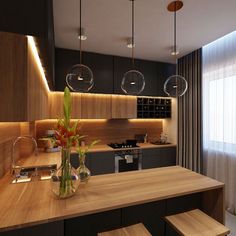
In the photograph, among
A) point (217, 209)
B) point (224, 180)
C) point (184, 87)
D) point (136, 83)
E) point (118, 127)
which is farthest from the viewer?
point (118, 127)

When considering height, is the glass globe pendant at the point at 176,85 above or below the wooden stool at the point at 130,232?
above

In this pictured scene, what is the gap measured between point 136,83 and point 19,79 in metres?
1.21

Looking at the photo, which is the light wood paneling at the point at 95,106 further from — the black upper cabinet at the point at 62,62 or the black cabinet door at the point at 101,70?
the black upper cabinet at the point at 62,62

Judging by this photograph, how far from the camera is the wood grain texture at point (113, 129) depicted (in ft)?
12.0

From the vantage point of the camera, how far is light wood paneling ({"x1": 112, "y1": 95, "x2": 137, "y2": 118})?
3838 mm

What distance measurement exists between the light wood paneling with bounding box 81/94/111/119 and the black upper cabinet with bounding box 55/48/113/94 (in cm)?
17

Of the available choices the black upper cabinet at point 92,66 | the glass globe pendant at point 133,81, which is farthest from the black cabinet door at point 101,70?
the glass globe pendant at point 133,81

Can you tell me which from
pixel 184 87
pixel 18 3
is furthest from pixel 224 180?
pixel 18 3

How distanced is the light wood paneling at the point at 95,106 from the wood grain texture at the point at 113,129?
317mm

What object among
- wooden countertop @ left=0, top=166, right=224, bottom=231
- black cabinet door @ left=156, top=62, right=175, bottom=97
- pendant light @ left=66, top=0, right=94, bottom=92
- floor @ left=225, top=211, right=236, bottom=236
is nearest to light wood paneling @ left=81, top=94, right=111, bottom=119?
black cabinet door @ left=156, top=62, right=175, bottom=97

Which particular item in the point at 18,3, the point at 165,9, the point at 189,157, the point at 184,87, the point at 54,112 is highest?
the point at 165,9

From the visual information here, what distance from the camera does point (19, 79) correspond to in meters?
1.28

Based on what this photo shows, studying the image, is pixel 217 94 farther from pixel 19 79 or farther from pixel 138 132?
pixel 19 79

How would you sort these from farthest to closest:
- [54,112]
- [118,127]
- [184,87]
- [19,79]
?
1. [118,127]
2. [54,112]
3. [184,87]
4. [19,79]
